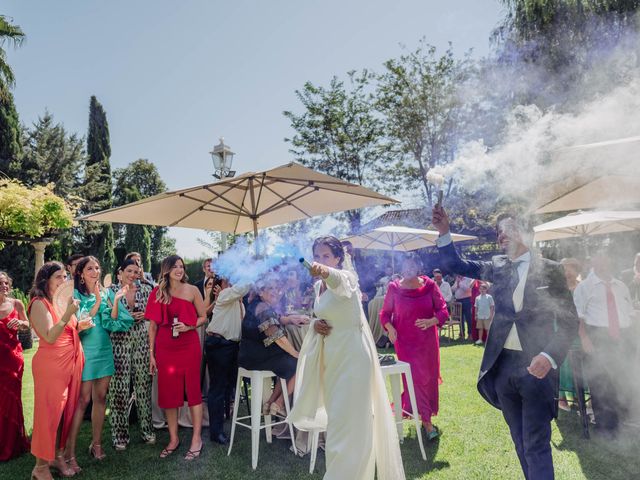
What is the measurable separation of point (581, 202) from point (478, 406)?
3.12 m

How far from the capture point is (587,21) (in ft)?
42.9

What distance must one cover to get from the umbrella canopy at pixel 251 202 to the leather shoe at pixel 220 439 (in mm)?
2553

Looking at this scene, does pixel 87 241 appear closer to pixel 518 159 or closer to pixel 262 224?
pixel 262 224

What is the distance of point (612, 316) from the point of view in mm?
5363

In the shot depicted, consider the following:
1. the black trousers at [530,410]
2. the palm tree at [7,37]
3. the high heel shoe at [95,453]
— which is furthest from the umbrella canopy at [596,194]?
the palm tree at [7,37]

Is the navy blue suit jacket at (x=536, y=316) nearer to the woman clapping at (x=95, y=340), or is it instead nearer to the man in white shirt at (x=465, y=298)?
the woman clapping at (x=95, y=340)

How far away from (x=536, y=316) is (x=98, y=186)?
36.3 m

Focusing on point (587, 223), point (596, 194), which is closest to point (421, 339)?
point (596, 194)

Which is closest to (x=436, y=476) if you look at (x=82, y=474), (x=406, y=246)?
(x=82, y=474)

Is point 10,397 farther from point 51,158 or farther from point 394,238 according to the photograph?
point 51,158

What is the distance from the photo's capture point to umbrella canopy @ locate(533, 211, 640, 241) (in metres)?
7.07

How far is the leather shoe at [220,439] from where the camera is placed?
520cm

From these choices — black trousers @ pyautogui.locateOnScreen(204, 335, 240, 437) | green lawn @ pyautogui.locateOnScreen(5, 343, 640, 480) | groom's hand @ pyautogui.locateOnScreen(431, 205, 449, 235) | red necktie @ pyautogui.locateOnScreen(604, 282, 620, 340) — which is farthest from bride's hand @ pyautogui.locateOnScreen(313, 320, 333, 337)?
red necktie @ pyautogui.locateOnScreen(604, 282, 620, 340)

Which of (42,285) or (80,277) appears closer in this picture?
(42,285)
